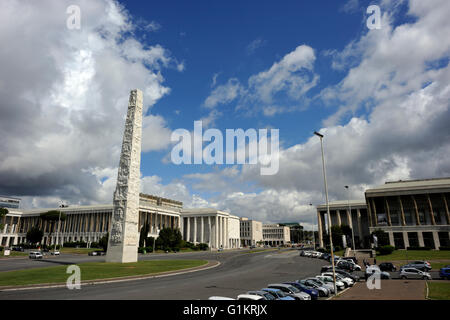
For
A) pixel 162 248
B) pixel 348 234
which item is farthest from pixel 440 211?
pixel 162 248

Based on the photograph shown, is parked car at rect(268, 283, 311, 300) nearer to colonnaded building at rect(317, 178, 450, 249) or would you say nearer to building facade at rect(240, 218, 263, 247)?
colonnaded building at rect(317, 178, 450, 249)

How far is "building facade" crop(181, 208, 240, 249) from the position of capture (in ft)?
424

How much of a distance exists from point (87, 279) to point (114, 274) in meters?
3.62

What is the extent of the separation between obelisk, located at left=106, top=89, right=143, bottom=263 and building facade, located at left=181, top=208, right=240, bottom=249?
3394 inches

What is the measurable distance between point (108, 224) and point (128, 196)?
3475 inches

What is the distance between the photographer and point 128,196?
139 feet

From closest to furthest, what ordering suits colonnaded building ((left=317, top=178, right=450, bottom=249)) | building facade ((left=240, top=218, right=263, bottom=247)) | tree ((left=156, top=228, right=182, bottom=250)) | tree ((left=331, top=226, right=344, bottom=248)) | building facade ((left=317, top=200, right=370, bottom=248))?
colonnaded building ((left=317, top=178, right=450, bottom=249)) → tree ((left=331, top=226, right=344, bottom=248)) → tree ((left=156, top=228, right=182, bottom=250)) → building facade ((left=317, top=200, right=370, bottom=248)) → building facade ((left=240, top=218, right=263, bottom=247))

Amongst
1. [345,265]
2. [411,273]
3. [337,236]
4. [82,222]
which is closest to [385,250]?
[337,236]

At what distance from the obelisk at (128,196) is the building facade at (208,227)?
86211mm

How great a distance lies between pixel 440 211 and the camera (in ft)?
270

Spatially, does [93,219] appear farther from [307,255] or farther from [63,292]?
[63,292]

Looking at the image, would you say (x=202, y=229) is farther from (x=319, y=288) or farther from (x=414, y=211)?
(x=319, y=288)

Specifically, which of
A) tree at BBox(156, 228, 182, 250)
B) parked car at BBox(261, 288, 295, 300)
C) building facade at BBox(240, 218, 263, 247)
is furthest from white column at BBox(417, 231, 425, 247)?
building facade at BBox(240, 218, 263, 247)

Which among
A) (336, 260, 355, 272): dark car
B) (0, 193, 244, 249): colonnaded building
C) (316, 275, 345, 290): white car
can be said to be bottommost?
(336, 260, 355, 272): dark car
